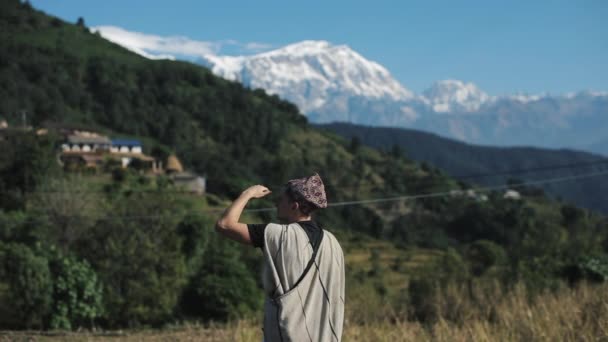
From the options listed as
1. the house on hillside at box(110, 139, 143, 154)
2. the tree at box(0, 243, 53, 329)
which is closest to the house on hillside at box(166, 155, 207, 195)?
the house on hillside at box(110, 139, 143, 154)

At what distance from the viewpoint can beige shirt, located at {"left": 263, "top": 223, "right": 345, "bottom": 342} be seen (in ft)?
14.1

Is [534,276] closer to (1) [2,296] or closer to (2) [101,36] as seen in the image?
(1) [2,296]

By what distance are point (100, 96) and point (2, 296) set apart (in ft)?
313

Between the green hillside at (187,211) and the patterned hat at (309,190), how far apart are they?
23.5 ft

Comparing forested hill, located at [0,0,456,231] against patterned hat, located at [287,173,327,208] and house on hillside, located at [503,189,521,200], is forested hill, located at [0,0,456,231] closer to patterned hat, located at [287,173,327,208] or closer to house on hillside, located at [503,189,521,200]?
house on hillside, located at [503,189,521,200]

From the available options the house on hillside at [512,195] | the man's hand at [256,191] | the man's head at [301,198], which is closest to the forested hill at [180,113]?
the house on hillside at [512,195]

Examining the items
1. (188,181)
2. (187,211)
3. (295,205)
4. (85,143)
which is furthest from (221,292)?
(85,143)

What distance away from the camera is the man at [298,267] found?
14.1 feet

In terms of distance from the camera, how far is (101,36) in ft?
520

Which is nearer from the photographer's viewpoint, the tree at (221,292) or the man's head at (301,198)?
the man's head at (301,198)

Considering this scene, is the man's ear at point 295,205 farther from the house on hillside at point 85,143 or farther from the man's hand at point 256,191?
the house on hillside at point 85,143

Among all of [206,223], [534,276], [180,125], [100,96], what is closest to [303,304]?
[534,276]

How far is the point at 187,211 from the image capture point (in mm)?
38719

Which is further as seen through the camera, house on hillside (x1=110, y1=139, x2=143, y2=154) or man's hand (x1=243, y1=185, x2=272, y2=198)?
house on hillside (x1=110, y1=139, x2=143, y2=154)
